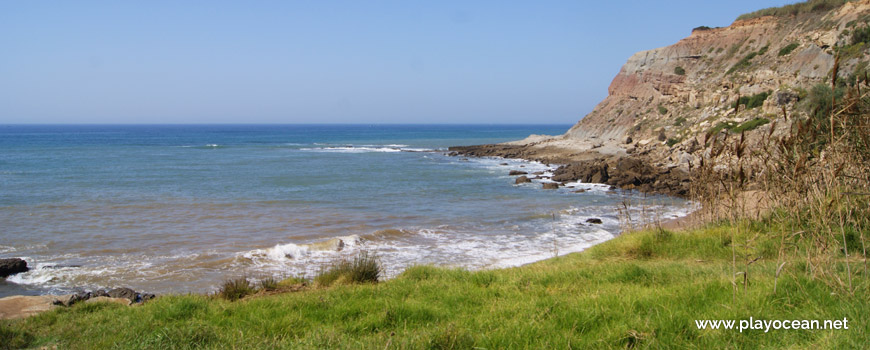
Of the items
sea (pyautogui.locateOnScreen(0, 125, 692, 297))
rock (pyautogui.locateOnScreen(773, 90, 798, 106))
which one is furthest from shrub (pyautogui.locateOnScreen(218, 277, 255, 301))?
rock (pyautogui.locateOnScreen(773, 90, 798, 106))

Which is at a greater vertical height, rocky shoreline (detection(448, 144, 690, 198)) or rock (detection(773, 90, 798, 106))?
rock (detection(773, 90, 798, 106))

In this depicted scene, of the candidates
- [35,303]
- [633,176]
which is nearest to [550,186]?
[633,176]

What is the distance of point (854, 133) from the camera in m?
6.27

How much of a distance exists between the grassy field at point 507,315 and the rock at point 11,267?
24.3ft

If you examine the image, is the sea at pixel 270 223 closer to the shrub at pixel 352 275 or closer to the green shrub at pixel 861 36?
the shrub at pixel 352 275

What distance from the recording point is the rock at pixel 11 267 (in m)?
12.8

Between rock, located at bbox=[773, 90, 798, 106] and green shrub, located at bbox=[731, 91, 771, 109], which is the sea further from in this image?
green shrub, located at bbox=[731, 91, 771, 109]

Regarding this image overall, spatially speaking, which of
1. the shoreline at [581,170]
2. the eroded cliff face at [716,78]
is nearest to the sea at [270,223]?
the shoreline at [581,170]

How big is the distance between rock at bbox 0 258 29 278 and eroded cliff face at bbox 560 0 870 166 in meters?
30.9

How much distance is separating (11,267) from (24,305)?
18.2ft

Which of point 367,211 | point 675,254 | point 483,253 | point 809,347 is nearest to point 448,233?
point 483,253

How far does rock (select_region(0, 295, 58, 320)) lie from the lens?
8.23 meters

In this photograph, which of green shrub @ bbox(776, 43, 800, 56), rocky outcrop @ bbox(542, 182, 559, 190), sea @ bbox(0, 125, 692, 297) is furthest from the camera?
green shrub @ bbox(776, 43, 800, 56)

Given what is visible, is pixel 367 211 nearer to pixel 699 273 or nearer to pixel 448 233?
pixel 448 233
